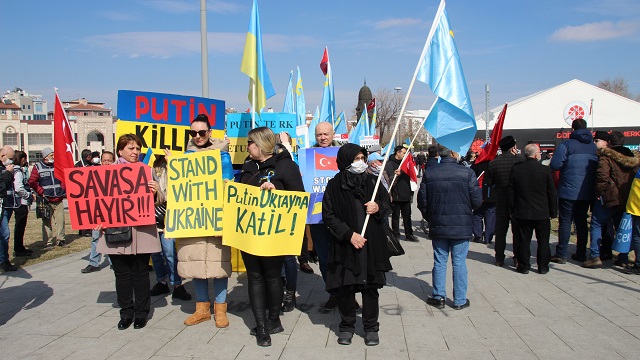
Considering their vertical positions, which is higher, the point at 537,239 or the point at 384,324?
the point at 537,239

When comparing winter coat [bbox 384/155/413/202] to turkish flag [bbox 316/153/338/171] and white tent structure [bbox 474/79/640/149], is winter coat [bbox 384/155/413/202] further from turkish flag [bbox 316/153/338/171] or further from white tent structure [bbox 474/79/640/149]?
white tent structure [bbox 474/79/640/149]

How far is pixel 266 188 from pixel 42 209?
25.3ft

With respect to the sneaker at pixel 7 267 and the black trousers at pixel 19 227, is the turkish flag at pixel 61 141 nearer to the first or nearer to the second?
the sneaker at pixel 7 267

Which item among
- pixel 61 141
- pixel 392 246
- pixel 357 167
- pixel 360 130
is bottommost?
pixel 392 246

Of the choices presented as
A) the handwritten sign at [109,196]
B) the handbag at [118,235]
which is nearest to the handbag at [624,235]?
the handwritten sign at [109,196]

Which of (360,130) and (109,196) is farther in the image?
(360,130)

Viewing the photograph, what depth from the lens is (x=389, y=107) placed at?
206 ft

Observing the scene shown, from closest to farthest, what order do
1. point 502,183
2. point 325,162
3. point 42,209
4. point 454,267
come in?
1. point 454,267
2. point 325,162
3. point 502,183
4. point 42,209

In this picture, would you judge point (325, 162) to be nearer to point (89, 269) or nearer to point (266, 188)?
point (266, 188)

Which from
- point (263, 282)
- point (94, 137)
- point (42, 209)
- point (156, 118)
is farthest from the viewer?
point (94, 137)

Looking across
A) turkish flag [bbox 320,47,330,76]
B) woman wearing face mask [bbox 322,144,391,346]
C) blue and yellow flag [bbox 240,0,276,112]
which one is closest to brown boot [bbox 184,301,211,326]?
woman wearing face mask [bbox 322,144,391,346]

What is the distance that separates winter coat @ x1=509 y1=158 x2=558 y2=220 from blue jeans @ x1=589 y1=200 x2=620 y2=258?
98cm

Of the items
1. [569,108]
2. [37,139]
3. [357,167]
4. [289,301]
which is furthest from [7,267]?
[37,139]

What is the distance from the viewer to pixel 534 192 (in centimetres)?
744
